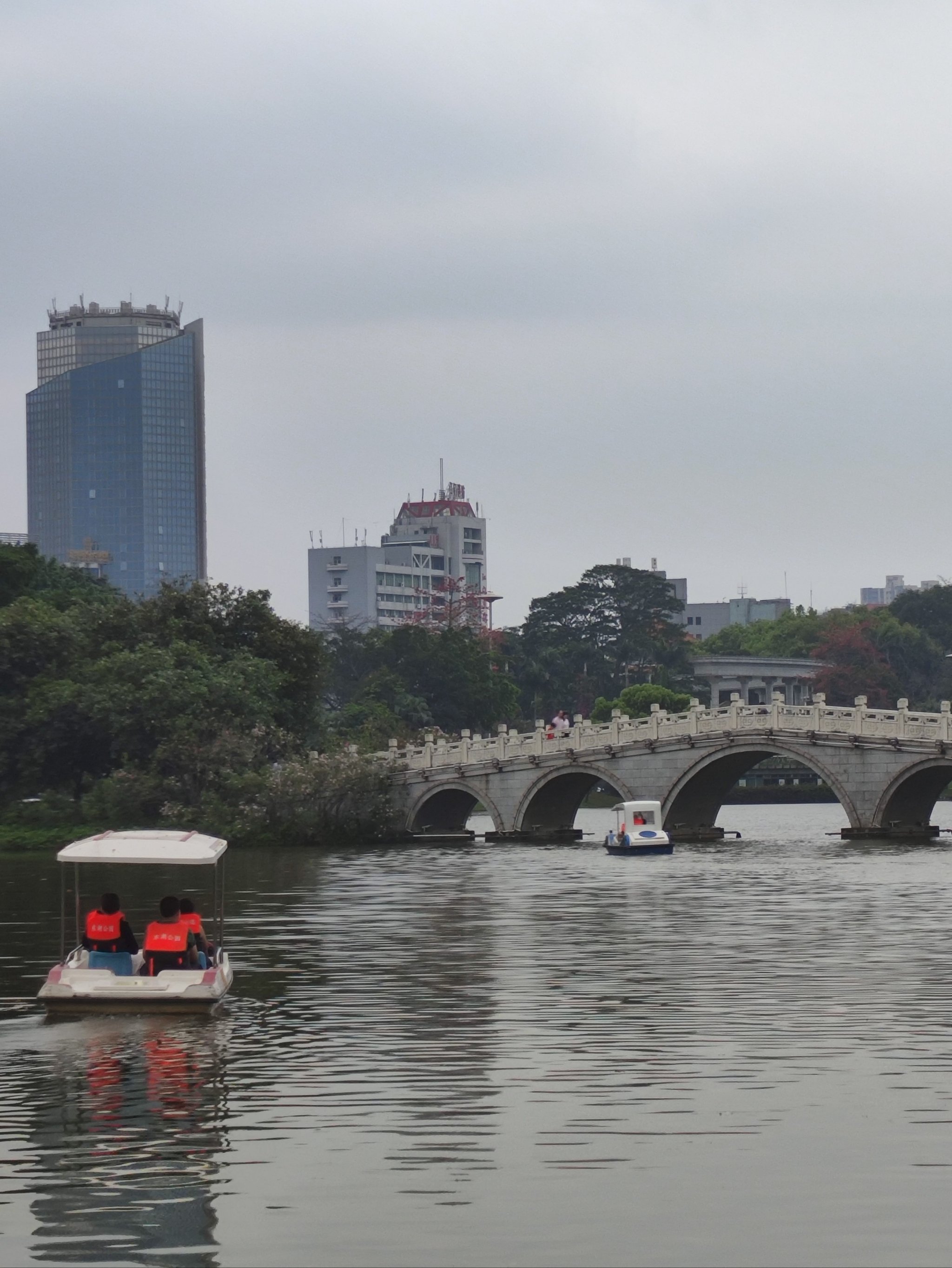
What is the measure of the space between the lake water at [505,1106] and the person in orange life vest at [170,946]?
0.85 m

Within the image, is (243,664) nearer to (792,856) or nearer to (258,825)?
(258,825)

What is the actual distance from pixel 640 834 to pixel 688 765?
25.4 feet

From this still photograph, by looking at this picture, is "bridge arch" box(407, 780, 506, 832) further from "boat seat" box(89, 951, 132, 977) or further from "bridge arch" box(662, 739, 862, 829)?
"boat seat" box(89, 951, 132, 977)

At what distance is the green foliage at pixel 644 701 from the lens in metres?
128

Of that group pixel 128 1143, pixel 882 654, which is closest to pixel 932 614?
pixel 882 654

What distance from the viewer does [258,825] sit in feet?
235

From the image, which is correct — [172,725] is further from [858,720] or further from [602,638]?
[602,638]

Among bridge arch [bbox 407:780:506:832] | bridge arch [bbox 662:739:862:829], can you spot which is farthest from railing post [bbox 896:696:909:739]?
bridge arch [bbox 407:780:506:832]

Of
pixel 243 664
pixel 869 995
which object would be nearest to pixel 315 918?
pixel 869 995

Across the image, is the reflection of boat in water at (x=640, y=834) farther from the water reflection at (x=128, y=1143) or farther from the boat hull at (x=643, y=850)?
the water reflection at (x=128, y=1143)

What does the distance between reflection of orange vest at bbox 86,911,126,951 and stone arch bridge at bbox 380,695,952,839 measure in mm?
41477

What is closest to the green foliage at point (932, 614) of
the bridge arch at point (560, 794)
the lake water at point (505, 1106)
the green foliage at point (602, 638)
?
the green foliage at point (602, 638)

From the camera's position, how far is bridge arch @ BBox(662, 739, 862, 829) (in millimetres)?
66000

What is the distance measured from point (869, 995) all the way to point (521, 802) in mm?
50378
